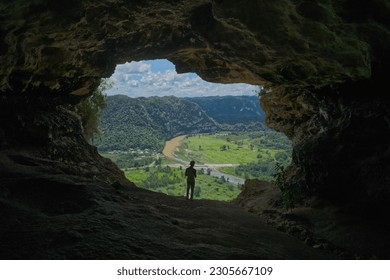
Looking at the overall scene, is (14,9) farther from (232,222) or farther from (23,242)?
(232,222)

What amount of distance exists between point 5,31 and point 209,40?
8.87 metres

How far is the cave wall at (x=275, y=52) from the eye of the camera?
12.6m

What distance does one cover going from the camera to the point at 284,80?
1898 centimetres

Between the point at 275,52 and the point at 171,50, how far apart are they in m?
9.76

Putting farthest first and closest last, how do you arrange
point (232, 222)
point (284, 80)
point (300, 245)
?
point (284, 80) → point (232, 222) → point (300, 245)

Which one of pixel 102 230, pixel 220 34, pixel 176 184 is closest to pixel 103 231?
pixel 102 230

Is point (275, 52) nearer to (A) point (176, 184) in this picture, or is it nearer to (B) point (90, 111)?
(B) point (90, 111)

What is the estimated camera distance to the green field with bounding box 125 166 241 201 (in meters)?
151

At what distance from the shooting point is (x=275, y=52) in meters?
14.8

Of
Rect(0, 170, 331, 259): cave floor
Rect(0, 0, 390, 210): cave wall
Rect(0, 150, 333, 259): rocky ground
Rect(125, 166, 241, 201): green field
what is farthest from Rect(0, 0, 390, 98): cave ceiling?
Rect(125, 166, 241, 201): green field

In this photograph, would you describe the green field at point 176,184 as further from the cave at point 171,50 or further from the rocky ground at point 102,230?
the rocky ground at point 102,230

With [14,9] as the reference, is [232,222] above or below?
below
